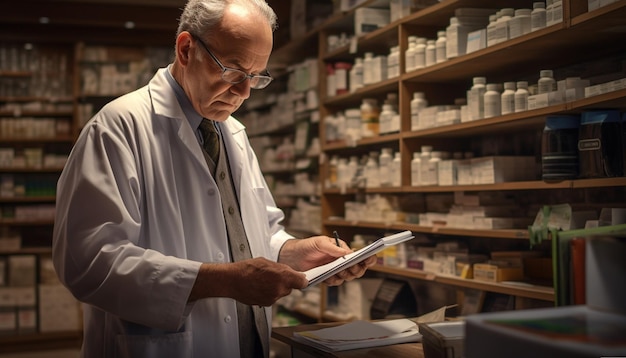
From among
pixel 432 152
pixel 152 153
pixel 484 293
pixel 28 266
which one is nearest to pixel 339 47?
pixel 432 152

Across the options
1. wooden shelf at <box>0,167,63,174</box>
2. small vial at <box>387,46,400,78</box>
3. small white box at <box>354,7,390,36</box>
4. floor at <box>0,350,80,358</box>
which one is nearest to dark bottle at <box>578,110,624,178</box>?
small vial at <box>387,46,400,78</box>

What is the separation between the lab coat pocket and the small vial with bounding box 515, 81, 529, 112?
1930 mm

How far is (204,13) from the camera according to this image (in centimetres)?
221

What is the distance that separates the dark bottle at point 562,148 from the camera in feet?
9.53

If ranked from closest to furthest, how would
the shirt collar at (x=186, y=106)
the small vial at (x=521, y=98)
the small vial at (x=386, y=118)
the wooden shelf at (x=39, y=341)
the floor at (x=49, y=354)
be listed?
the shirt collar at (x=186, y=106) < the small vial at (x=521, y=98) < the small vial at (x=386, y=118) < the floor at (x=49, y=354) < the wooden shelf at (x=39, y=341)

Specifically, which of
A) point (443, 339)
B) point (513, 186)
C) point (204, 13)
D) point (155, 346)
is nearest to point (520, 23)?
point (513, 186)

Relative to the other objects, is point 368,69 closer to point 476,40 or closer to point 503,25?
point 476,40

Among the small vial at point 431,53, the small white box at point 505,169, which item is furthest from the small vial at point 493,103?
the small vial at point 431,53

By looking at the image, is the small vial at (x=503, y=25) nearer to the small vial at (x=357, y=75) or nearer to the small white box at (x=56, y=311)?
the small vial at (x=357, y=75)

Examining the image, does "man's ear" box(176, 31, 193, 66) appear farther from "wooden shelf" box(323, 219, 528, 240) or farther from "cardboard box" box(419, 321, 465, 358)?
"wooden shelf" box(323, 219, 528, 240)

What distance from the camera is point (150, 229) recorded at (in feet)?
6.82

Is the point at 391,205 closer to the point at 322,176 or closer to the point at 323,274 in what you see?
the point at 322,176

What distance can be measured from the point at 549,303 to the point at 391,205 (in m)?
1.59

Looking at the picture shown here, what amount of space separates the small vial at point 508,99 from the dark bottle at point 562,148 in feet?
0.92
